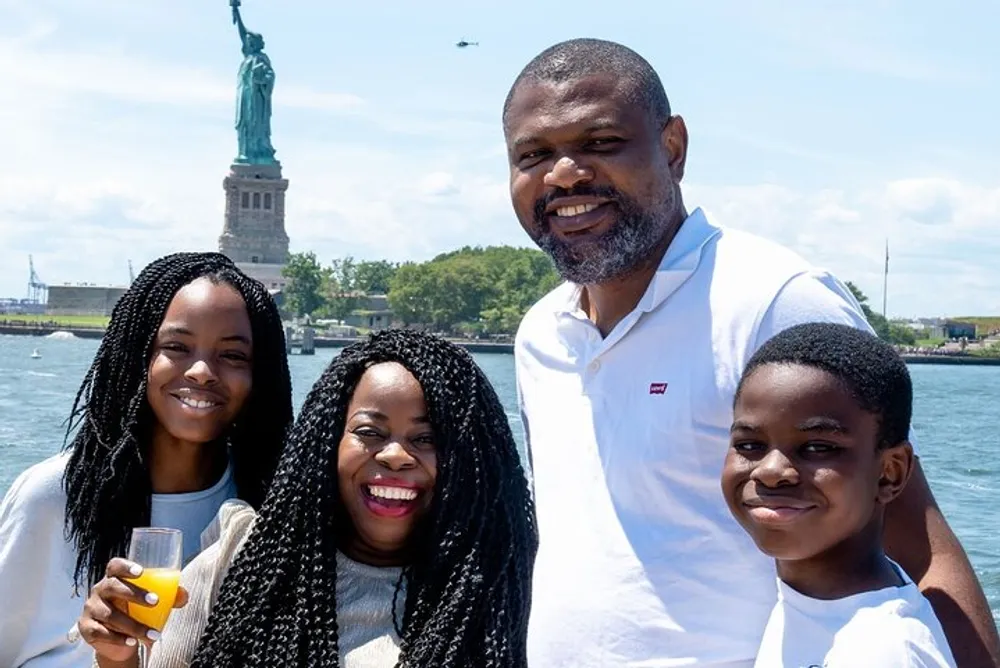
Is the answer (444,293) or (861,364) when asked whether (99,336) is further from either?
(861,364)

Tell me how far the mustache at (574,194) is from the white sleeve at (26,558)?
4.69 feet

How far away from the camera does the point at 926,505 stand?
102 inches

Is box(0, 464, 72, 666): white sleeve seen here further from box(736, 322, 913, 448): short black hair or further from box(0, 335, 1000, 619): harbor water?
box(0, 335, 1000, 619): harbor water

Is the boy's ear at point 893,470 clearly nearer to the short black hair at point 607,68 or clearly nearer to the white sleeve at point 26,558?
the short black hair at point 607,68

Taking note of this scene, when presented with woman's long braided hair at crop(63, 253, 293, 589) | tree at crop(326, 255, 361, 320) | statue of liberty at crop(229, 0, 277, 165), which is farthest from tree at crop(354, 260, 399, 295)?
woman's long braided hair at crop(63, 253, 293, 589)

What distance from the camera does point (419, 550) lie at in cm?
291

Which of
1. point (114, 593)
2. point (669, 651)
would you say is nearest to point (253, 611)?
point (114, 593)

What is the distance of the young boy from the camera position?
2.38 metres

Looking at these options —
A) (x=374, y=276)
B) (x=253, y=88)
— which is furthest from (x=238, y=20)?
(x=374, y=276)

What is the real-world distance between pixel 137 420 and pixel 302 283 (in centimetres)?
7851

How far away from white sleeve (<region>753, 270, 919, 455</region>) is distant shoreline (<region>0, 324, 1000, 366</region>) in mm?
68315

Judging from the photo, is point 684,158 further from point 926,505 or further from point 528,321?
point 926,505

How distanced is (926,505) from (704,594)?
1.58 ft

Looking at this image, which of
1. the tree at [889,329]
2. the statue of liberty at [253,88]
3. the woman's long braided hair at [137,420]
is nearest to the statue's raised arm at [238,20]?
the statue of liberty at [253,88]
